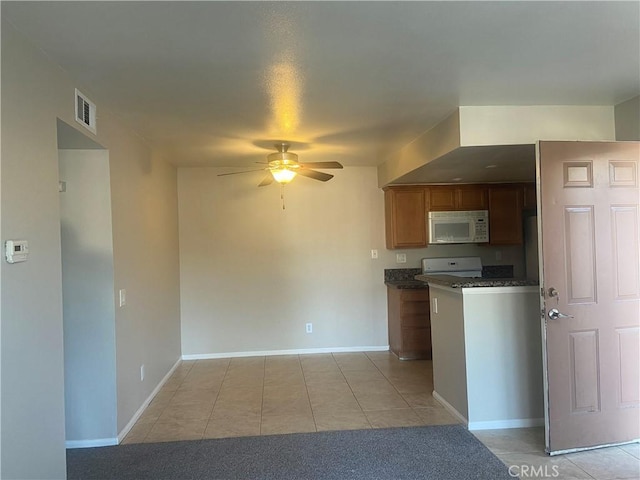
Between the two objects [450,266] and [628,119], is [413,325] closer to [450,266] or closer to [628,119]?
[450,266]

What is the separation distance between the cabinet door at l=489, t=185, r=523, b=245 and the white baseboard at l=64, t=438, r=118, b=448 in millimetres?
4547

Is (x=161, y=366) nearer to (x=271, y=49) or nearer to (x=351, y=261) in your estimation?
(x=351, y=261)

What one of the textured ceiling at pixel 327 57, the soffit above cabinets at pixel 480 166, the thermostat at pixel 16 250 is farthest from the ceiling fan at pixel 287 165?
the thermostat at pixel 16 250

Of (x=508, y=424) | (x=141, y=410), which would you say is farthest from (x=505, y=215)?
(x=141, y=410)

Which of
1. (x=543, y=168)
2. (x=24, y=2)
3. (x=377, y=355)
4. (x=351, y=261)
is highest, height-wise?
(x=24, y=2)

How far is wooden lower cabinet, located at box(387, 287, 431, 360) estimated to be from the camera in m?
5.04

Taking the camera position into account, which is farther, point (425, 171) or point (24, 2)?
point (425, 171)

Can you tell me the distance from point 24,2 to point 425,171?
11.2ft

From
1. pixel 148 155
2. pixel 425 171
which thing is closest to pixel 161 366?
pixel 148 155

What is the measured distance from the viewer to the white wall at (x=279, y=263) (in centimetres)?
532

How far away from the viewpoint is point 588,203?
275cm
